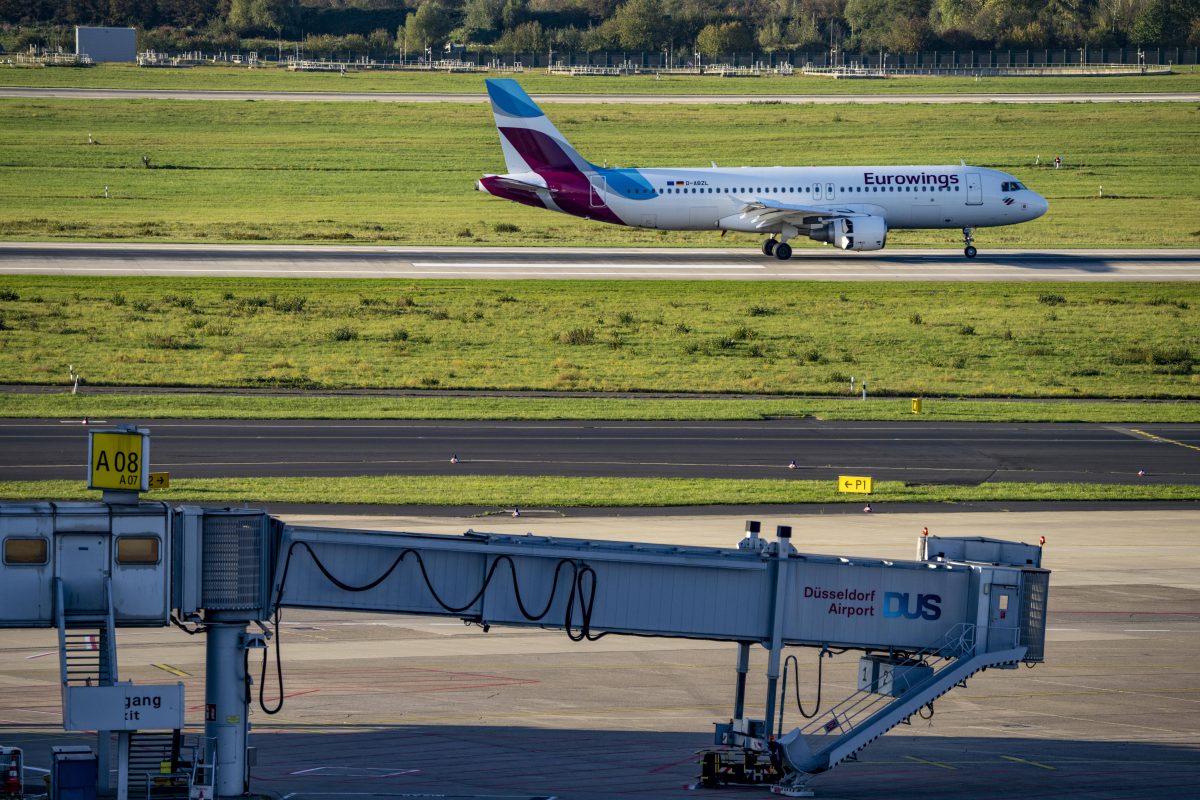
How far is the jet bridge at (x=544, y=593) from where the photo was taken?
23609mm

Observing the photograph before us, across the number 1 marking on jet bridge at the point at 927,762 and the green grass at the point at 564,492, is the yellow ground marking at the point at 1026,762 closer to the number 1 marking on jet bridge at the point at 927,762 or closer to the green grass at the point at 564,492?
the number 1 marking on jet bridge at the point at 927,762

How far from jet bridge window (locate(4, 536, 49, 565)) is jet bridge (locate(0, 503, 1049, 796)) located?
0.02 metres

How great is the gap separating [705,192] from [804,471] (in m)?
45.9

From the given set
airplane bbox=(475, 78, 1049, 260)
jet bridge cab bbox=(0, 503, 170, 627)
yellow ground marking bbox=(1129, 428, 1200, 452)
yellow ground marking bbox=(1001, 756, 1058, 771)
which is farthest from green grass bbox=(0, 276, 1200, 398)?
jet bridge cab bbox=(0, 503, 170, 627)

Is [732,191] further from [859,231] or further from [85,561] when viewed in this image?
[85,561]

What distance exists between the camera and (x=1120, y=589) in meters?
43.7

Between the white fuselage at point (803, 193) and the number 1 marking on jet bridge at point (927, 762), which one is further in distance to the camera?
the white fuselage at point (803, 193)

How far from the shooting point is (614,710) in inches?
1289

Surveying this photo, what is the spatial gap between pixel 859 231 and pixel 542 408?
38.2m

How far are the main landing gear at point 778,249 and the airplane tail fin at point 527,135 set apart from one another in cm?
1350

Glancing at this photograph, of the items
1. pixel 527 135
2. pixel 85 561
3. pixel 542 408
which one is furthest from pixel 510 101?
pixel 85 561

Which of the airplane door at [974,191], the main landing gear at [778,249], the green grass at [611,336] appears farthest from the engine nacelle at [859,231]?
→ the green grass at [611,336]

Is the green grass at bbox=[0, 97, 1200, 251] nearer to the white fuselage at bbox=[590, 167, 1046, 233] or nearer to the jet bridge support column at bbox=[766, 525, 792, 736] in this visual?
the white fuselage at bbox=[590, 167, 1046, 233]

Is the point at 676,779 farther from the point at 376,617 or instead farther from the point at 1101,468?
the point at 1101,468
